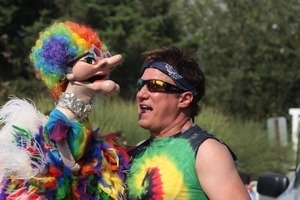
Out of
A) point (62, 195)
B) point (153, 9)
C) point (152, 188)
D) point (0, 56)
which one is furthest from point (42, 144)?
point (153, 9)

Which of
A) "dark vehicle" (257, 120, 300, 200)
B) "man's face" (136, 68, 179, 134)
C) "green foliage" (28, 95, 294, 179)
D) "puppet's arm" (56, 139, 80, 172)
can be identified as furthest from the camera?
"green foliage" (28, 95, 294, 179)

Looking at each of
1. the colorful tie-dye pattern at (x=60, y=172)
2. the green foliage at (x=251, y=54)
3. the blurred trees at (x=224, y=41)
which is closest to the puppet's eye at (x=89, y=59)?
the colorful tie-dye pattern at (x=60, y=172)

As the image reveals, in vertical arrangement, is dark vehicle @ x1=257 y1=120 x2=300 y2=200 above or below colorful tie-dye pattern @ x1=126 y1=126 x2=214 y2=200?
below

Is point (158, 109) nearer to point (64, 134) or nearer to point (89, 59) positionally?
point (89, 59)

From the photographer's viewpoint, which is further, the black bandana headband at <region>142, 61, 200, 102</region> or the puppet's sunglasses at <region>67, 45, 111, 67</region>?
the black bandana headband at <region>142, 61, 200, 102</region>

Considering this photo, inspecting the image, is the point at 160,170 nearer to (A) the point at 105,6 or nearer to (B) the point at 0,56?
(B) the point at 0,56

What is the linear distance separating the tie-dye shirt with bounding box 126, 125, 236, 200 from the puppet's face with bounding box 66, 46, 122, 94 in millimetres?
372

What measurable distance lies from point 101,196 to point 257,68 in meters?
18.0

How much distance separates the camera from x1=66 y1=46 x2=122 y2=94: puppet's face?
325 centimetres

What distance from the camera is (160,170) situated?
10.9 ft

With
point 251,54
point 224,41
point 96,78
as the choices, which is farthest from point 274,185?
point 224,41

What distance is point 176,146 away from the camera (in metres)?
3.37

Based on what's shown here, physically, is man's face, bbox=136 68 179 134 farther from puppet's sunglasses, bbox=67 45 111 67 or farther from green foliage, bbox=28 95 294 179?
green foliage, bbox=28 95 294 179

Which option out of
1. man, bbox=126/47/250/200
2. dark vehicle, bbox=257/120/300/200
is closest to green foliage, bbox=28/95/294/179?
dark vehicle, bbox=257/120/300/200
